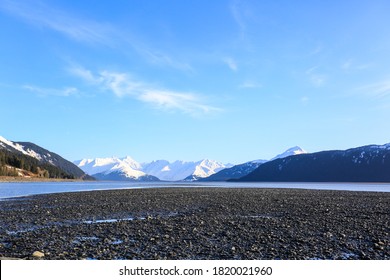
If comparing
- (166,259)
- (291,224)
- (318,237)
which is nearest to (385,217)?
(291,224)

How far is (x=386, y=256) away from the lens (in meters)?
16.5

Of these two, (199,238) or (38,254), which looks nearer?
(38,254)

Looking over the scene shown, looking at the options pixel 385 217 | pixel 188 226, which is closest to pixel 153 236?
pixel 188 226

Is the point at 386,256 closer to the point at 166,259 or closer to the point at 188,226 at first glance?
the point at 166,259

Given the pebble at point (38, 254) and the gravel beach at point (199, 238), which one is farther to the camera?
the gravel beach at point (199, 238)

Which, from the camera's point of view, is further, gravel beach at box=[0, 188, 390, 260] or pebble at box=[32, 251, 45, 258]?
gravel beach at box=[0, 188, 390, 260]

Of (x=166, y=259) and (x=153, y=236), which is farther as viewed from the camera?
(x=153, y=236)

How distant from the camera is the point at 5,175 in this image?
187m
